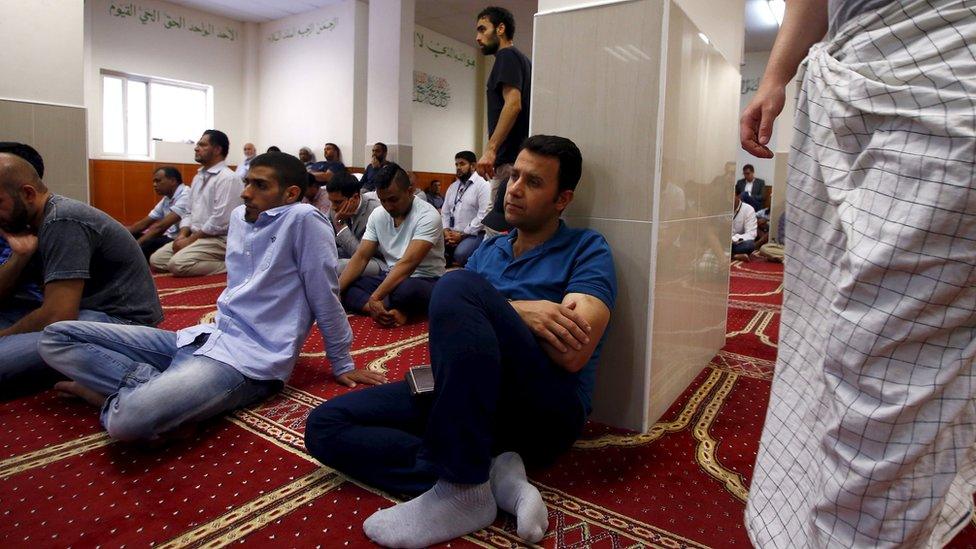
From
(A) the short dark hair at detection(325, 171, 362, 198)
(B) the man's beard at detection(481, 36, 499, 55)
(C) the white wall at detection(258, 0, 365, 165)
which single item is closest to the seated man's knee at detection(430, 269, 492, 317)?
(B) the man's beard at detection(481, 36, 499, 55)

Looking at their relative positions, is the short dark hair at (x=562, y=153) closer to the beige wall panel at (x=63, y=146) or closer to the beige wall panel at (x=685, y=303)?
the beige wall panel at (x=685, y=303)

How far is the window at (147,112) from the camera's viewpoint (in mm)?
8203

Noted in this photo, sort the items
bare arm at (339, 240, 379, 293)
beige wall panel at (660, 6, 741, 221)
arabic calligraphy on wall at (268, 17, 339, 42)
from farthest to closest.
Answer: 1. arabic calligraphy on wall at (268, 17, 339, 42)
2. bare arm at (339, 240, 379, 293)
3. beige wall panel at (660, 6, 741, 221)

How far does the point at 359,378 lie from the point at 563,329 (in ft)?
3.32

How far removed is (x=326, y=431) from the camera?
58.0 inches

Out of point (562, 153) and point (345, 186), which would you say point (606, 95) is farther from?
point (345, 186)

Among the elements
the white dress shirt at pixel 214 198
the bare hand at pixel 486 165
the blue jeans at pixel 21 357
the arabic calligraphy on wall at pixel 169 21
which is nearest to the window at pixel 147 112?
the arabic calligraphy on wall at pixel 169 21

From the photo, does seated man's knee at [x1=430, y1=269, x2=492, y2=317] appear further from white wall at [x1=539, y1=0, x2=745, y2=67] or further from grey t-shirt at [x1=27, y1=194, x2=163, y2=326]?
grey t-shirt at [x1=27, y1=194, x2=163, y2=326]

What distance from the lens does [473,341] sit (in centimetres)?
120

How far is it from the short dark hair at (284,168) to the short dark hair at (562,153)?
80cm

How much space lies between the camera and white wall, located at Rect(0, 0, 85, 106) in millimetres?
4258

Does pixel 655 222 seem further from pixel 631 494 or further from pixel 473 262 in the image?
pixel 631 494

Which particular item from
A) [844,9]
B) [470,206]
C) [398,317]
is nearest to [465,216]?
[470,206]

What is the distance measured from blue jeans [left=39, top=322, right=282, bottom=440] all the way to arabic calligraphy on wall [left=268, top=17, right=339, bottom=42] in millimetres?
7534
